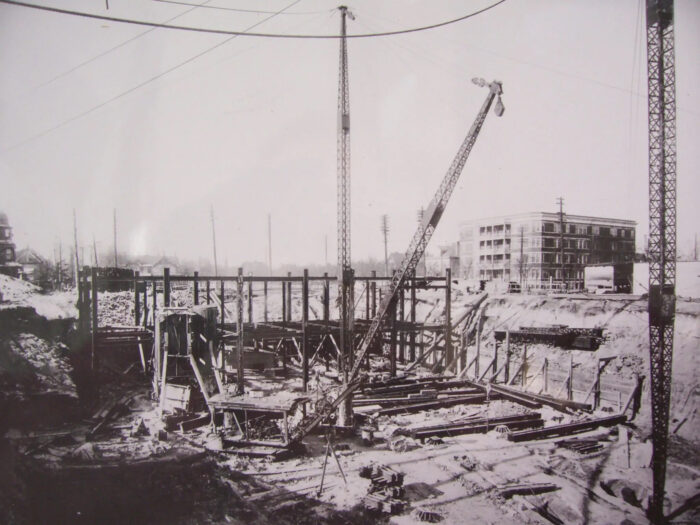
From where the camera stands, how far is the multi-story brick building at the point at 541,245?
56750 mm

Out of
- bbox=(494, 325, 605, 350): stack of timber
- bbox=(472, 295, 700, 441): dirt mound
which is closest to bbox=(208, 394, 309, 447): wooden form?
bbox=(472, 295, 700, 441): dirt mound

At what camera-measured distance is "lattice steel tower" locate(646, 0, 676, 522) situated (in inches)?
439

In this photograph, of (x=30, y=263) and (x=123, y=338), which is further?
(x=30, y=263)

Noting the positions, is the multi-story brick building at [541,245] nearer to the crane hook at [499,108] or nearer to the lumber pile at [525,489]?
the crane hook at [499,108]

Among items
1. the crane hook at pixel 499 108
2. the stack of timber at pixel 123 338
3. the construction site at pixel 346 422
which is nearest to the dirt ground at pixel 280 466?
the construction site at pixel 346 422

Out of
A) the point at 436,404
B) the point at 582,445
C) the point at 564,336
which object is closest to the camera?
the point at 582,445

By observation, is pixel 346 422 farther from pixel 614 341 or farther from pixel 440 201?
pixel 614 341

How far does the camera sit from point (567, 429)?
14266mm

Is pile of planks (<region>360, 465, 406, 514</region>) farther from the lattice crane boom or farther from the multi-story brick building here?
the multi-story brick building

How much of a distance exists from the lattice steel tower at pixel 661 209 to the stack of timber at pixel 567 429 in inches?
127

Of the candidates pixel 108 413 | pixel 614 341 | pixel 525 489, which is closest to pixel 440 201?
pixel 525 489

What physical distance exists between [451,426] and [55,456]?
37.9 feet

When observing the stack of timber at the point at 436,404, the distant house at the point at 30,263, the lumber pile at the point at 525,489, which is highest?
the distant house at the point at 30,263

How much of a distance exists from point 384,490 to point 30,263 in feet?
155
